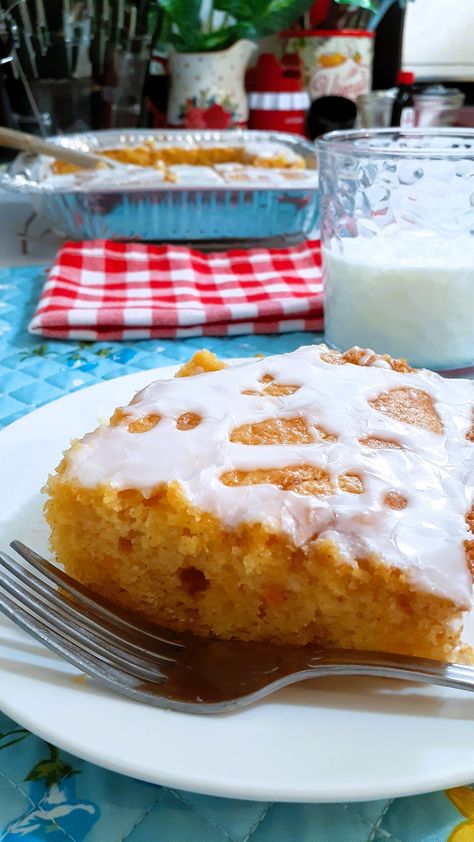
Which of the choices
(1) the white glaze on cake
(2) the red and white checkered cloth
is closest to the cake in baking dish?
(1) the white glaze on cake

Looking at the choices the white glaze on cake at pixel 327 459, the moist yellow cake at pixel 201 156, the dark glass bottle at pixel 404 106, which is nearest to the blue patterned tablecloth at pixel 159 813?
the white glaze on cake at pixel 327 459

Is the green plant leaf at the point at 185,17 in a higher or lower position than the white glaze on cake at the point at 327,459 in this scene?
higher

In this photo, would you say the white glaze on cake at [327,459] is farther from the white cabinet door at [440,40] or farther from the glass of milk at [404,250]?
the white cabinet door at [440,40]

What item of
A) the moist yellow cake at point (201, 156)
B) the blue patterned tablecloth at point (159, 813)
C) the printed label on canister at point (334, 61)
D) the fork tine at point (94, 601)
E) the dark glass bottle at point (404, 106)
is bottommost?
the blue patterned tablecloth at point (159, 813)

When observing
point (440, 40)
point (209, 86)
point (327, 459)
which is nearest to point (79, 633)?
point (327, 459)

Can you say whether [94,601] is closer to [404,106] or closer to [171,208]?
[171,208]

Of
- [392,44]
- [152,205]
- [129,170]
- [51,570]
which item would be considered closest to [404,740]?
[51,570]
